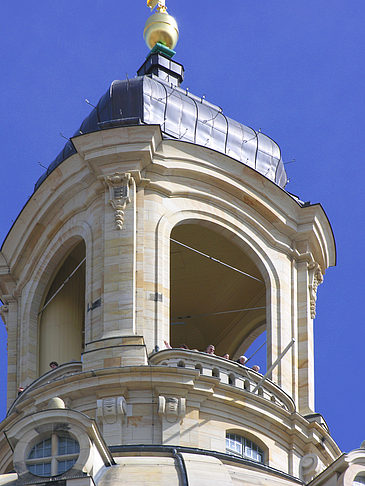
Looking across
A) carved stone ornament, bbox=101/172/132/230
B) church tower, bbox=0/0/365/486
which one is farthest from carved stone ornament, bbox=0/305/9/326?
carved stone ornament, bbox=101/172/132/230

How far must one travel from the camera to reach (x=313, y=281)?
67.3 metres

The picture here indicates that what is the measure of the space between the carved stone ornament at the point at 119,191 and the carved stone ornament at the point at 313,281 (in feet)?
19.6

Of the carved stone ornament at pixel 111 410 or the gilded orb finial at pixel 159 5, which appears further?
the gilded orb finial at pixel 159 5

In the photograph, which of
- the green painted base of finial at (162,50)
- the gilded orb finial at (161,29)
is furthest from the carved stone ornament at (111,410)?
the gilded orb finial at (161,29)

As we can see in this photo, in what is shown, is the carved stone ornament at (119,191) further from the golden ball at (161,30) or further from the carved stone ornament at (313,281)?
the golden ball at (161,30)

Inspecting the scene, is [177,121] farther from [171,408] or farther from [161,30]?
[171,408]

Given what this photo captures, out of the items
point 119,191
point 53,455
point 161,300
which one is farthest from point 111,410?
point 119,191

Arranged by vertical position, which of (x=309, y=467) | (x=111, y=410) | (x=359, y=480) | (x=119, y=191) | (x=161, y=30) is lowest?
(x=359, y=480)

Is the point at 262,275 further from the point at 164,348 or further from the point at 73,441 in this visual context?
the point at 73,441

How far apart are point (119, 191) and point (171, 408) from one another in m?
6.76

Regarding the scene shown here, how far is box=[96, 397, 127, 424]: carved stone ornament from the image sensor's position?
6031 cm

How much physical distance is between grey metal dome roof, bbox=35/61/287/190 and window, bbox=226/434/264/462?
919cm

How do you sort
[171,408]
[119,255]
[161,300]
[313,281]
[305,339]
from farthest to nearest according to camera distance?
[313,281], [305,339], [119,255], [161,300], [171,408]

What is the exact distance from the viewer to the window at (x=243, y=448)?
201ft
